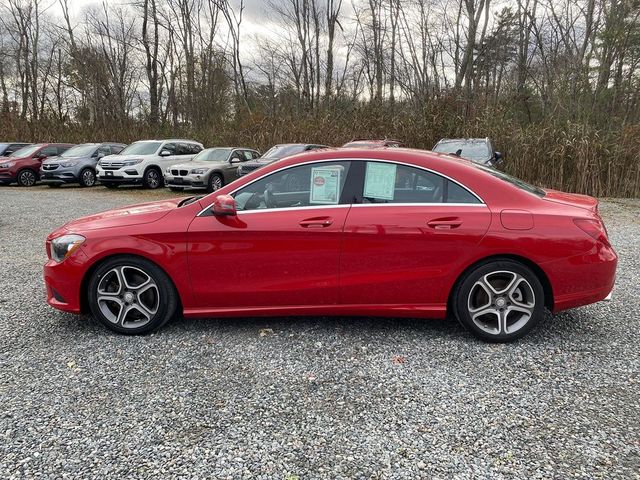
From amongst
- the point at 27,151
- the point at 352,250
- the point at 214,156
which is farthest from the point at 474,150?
the point at 27,151

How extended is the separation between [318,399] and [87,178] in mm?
17260

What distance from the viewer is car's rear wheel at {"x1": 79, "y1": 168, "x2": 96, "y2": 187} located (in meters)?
17.0

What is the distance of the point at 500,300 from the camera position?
3408 mm

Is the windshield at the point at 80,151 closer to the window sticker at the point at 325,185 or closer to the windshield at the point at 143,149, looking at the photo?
the windshield at the point at 143,149

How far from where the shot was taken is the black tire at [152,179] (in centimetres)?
1586

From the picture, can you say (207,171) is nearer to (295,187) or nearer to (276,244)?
(295,187)

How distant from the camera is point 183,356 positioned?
3303 mm

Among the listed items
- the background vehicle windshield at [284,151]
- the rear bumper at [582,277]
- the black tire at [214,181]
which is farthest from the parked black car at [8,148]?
the rear bumper at [582,277]

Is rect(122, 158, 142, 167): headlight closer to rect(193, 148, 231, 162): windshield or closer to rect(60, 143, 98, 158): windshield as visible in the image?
rect(193, 148, 231, 162): windshield

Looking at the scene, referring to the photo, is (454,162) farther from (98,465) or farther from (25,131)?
(25,131)

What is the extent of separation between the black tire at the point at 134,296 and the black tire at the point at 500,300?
2254 mm

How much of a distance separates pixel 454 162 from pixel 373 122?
50.1 ft

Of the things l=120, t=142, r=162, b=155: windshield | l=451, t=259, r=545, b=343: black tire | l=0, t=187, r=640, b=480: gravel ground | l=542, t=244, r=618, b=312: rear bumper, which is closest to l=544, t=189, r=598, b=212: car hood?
l=542, t=244, r=618, b=312: rear bumper

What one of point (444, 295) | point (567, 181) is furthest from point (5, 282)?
point (567, 181)
